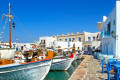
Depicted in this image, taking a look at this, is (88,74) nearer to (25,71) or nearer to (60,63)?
(25,71)

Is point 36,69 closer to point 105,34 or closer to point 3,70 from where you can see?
point 3,70

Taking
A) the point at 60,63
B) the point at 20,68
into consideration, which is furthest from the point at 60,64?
the point at 20,68

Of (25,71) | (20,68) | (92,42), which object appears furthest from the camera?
(92,42)

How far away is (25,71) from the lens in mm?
8609

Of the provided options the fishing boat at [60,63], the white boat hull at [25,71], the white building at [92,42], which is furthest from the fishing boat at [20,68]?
the white building at [92,42]

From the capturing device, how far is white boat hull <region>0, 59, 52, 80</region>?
7923 mm

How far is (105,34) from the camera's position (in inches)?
642

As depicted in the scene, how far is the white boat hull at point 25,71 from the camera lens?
792cm

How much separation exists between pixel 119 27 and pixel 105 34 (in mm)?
3433

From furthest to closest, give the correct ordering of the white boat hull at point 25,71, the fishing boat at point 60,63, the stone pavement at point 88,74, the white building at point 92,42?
the white building at point 92,42, the fishing boat at point 60,63, the white boat hull at point 25,71, the stone pavement at point 88,74

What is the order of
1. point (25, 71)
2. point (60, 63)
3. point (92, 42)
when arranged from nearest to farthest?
point (25, 71)
point (60, 63)
point (92, 42)

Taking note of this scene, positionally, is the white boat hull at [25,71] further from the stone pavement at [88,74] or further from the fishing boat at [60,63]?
the fishing boat at [60,63]

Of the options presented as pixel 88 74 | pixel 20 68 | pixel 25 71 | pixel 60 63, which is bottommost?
pixel 60 63

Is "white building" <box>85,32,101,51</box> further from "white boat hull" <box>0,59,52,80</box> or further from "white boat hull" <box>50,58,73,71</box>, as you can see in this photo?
"white boat hull" <box>0,59,52,80</box>
